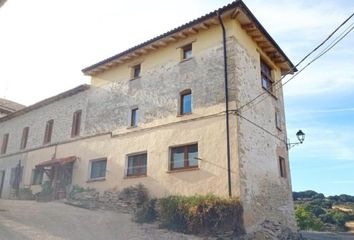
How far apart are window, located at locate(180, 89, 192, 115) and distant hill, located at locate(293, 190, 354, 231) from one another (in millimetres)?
17361

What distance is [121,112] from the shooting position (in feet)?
53.5

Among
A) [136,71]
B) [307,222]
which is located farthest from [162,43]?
[307,222]

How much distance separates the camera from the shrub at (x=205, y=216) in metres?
10.2

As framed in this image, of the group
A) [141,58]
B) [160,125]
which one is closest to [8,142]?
[141,58]

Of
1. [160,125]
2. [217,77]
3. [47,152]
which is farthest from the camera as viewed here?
[47,152]

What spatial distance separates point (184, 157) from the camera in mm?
12977

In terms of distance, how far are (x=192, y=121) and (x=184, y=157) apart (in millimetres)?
1477

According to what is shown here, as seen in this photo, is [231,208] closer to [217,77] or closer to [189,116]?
[189,116]

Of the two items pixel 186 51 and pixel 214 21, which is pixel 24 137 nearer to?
pixel 186 51

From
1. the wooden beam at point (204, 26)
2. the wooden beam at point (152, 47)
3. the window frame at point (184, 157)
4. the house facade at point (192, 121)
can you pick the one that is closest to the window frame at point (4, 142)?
the house facade at point (192, 121)

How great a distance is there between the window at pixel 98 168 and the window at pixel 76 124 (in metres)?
2.84

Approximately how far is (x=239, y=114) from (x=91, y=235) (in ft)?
21.7

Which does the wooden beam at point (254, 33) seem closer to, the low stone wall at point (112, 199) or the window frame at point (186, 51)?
the window frame at point (186, 51)

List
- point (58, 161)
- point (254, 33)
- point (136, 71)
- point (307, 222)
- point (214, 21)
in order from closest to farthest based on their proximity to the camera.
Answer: point (214, 21), point (254, 33), point (136, 71), point (58, 161), point (307, 222)
